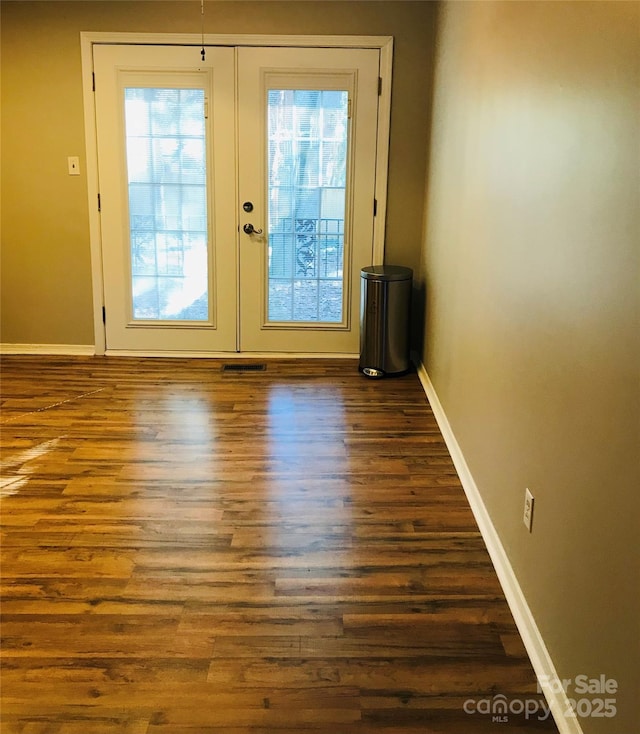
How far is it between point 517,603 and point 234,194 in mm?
3248

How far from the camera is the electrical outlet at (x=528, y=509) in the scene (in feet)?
7.05

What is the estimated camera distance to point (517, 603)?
223 cm

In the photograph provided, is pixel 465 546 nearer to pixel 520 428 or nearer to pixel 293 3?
pixel 520 428

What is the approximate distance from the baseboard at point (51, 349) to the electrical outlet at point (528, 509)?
3513 millimetres

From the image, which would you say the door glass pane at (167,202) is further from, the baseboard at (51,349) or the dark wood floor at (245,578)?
the dark wood floor at (245,578)

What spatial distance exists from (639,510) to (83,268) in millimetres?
4144

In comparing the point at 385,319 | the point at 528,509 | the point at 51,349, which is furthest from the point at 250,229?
the point at 528,509

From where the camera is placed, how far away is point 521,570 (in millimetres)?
2242

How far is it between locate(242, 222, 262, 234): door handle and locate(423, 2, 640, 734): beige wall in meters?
1.85

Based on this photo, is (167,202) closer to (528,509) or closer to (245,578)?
(245,578)

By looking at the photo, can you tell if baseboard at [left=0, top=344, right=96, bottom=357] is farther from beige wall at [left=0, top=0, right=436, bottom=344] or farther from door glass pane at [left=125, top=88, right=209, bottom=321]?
door glass pane at [left=125, top=88, right=209, bottom=321]

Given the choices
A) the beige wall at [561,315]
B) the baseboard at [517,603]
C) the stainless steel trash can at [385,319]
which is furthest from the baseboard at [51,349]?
the beige wall at [561,315]

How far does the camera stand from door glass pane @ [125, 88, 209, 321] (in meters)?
4.56

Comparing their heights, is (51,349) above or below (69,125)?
below
